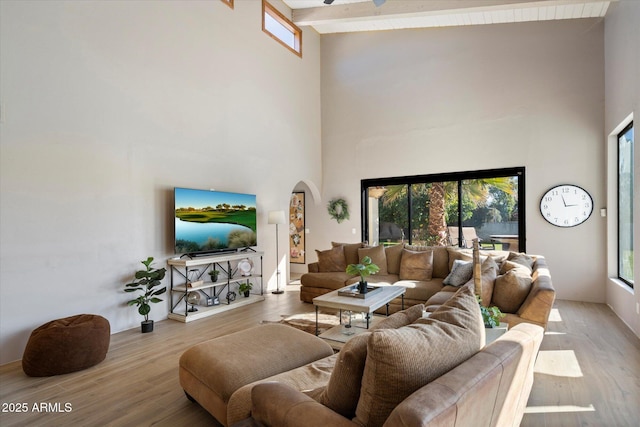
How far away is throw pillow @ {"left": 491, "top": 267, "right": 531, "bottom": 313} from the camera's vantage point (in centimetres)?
343

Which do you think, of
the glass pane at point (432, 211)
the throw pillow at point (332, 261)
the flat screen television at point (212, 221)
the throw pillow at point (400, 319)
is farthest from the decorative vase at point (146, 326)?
the glass pane at point (432, 211)

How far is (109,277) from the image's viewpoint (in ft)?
14.4

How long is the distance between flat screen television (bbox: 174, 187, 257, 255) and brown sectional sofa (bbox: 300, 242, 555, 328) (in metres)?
1.31

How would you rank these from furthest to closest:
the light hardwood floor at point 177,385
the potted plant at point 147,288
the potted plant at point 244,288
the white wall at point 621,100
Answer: the potted plant at point 244,288, the potted plant at point 147,288, the white wall at point 621,100, the light hardwood floor at point 177,385

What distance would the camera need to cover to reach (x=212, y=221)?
18.1ft

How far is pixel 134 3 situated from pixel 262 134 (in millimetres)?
2785

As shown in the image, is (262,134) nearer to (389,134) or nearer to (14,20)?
(389,134)

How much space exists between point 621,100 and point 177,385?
245 inches

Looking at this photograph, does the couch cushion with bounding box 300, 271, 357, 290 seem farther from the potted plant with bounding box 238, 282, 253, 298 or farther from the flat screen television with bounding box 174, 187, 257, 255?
the flat screen television with bounding box 174, 187, 257, 255

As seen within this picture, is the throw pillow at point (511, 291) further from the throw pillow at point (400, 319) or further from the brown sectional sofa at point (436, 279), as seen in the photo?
the throw pillow at point (400, 319)

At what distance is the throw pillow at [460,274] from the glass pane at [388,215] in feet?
8.66

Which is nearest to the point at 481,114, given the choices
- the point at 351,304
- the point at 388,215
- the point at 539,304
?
the point at 388,215

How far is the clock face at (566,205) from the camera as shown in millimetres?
5906

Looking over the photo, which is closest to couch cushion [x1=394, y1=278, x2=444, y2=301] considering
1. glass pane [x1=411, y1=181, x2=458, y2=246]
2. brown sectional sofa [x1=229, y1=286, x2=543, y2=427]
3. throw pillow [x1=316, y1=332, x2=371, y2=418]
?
glass pane [x1=411, y1=181, x2=458, y2=246]
